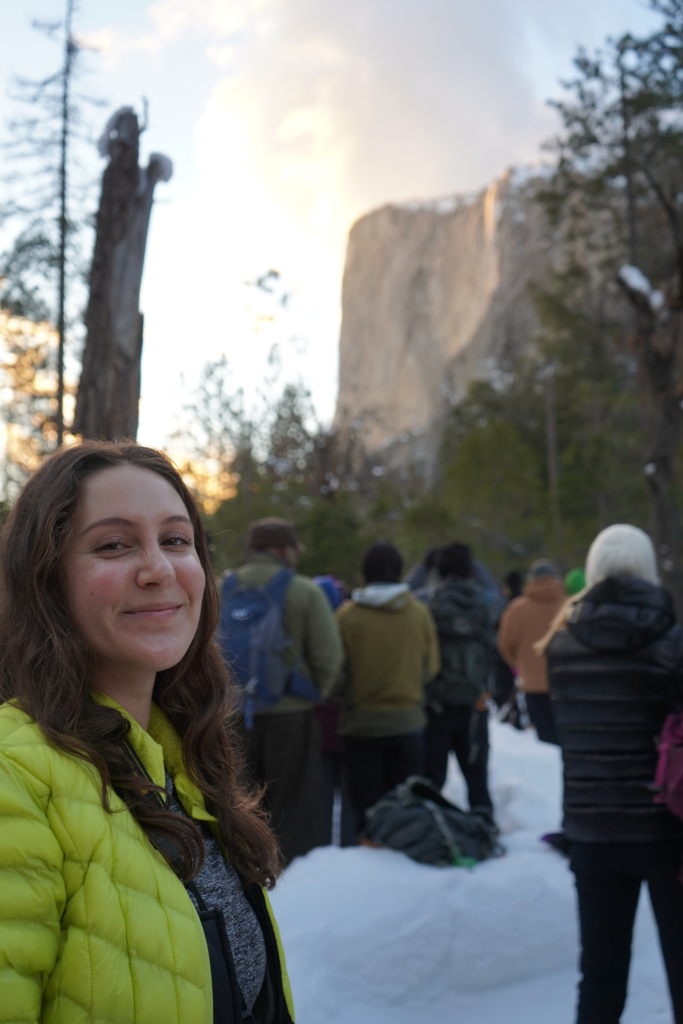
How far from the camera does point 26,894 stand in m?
1.05

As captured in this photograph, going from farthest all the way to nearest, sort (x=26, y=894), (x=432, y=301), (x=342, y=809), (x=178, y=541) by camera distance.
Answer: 1. (x=432, y=301)
2. (x=342, y=809)
3. (x=178, y=541)
4. (x=26, y=894)

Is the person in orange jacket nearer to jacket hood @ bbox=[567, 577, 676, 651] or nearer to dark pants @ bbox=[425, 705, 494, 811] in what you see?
dark pants @ bbox=[425, 705, 494, 811]

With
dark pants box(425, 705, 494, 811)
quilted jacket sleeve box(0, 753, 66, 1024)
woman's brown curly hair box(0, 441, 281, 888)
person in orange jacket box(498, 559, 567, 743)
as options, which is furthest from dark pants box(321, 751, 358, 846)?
quilted jacket sleeve box(0, 753, 66, 1024)

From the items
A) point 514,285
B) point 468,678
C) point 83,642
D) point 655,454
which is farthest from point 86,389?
point 514,285

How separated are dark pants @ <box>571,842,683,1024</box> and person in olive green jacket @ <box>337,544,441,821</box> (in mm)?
2139

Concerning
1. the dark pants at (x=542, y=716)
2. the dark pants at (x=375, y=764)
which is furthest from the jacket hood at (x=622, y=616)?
the dark pants at (x=542, y=716)

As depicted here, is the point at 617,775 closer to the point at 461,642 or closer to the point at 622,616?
the point at 622,616

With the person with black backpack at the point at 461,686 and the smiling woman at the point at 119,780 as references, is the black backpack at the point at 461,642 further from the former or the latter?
the smiling woman at the point at 119,780

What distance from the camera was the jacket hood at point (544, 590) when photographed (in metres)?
6.78

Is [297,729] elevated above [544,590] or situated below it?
below

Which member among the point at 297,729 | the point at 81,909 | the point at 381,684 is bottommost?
the point at 297,729

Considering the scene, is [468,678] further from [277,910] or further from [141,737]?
[141,737]

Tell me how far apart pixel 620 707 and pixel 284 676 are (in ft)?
6.23

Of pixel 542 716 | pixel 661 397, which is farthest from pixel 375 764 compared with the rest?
pixel 661 397
